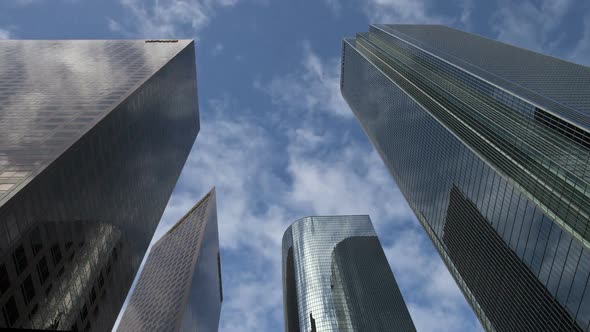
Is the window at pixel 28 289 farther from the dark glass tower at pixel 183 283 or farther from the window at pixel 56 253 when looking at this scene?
the dark glass tower at pixel 183 283

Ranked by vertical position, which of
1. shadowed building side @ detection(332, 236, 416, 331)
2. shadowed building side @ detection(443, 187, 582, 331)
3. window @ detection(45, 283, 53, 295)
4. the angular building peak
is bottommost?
shadowed building side @ detection(332, 236, 416, 331)

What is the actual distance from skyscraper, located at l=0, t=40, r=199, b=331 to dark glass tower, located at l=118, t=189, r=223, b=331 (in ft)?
113

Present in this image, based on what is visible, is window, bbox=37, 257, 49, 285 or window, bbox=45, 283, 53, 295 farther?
window, bbox=45, 283, 53, 295

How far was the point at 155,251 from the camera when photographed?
199375 millimetres

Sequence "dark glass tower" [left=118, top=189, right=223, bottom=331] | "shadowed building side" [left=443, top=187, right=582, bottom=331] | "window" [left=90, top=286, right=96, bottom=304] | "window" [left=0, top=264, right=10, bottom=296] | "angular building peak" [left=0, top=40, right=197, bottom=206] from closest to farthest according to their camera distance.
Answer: "window" [left=0, top=264, right=10, bottom=296] → "angular building peak" [left=0, top=40, right=197, bottom=206] → "window" [left=90, top=286, right=96, bottom=304] → "shadowed building side" [left=443, top=187, right=582, bottom=331] → "dark glass tower" [left=118, top=189, right=223, bottom=331]

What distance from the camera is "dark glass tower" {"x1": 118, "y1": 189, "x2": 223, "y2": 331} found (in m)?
125

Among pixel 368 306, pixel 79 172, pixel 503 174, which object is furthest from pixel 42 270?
pixel 368 306

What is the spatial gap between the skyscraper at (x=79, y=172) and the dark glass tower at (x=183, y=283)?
34555 millimetres

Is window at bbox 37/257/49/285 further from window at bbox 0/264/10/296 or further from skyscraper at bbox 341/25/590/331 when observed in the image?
skyscraper at bbox 341/25/590/331

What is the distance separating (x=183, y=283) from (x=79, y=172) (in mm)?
81462

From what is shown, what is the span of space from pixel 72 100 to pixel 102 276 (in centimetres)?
2634

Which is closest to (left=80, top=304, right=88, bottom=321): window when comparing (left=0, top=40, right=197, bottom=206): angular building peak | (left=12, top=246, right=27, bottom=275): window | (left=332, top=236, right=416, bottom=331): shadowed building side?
(left=12, top=246, right=27, bottom=275): window

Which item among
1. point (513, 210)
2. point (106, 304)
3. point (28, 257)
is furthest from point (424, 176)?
point (28, 257)

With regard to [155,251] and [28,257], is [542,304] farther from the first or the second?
[155,251]
